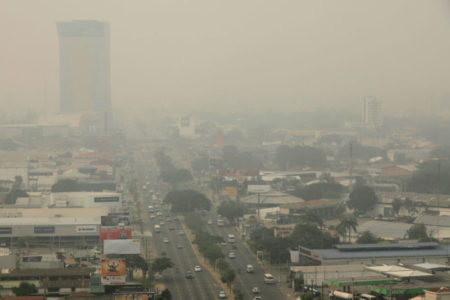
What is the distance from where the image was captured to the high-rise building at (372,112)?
97.8 feet

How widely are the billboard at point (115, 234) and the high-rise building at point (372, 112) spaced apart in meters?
21.1

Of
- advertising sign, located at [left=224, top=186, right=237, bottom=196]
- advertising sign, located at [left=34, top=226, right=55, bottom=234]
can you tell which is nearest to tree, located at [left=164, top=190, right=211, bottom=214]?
advertising sign, located at [left=224, top=186, right=237, bottom=196]

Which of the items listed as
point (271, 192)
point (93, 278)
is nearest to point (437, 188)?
point (271, 192)

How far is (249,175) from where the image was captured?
16.8 m

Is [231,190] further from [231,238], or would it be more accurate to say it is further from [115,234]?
[115,234]

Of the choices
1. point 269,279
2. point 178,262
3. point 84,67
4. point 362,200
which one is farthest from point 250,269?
point 84,67

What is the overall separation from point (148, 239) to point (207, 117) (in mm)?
23738

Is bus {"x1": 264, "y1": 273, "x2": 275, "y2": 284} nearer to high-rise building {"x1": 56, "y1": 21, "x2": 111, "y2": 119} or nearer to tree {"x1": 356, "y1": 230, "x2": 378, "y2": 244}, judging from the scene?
tree {"x1": 356, "y1": 230, "x2": 378, "y2": 244}

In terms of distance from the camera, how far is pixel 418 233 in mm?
10125

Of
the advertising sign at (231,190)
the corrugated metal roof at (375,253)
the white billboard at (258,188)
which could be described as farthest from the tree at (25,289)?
the advertising sign at (231,190)

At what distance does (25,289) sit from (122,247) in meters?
1.43

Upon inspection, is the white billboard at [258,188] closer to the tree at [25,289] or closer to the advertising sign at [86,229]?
the advertising sign at [86,229]

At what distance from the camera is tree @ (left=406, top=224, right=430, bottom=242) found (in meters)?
9.98

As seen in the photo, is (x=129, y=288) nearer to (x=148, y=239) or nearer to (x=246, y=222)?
(x=148, y=239)
